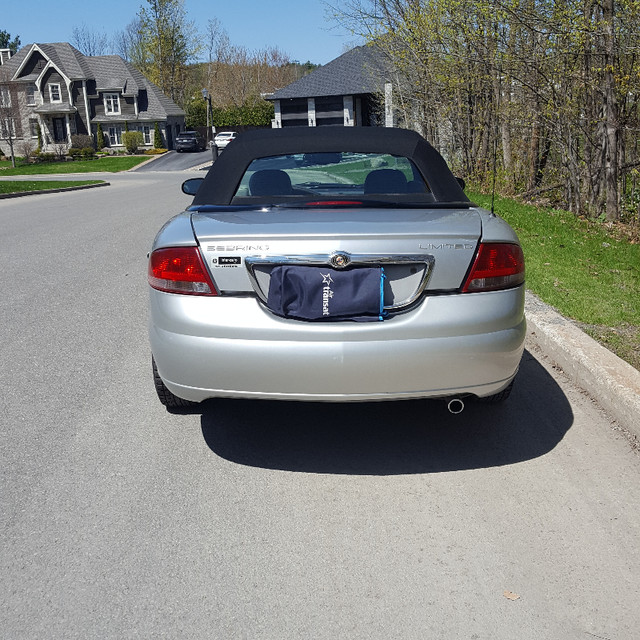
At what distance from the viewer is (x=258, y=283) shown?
3688mm

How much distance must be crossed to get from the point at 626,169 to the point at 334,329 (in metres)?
10.5

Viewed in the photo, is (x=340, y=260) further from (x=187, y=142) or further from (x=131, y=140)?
(x=131, y=140)

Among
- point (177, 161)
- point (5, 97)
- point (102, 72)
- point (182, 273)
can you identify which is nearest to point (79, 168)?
point (177, 161)

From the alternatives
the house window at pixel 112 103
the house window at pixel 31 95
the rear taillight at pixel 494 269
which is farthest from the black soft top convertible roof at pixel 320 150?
the house window at pixel 31 95

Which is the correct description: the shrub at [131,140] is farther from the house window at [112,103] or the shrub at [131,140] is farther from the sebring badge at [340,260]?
the sebring badge at [340,260]

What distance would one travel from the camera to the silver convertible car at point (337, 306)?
11.8ft


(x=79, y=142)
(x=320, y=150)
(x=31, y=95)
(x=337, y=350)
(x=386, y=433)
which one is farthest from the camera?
(x=31, y=95)

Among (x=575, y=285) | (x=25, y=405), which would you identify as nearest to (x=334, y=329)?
(x=25, y=405)

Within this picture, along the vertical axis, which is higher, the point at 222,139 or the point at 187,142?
the point at 222,139

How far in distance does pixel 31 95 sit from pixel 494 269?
74695 millimetres

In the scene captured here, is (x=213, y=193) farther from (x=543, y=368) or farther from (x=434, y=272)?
(x=543, y=368)

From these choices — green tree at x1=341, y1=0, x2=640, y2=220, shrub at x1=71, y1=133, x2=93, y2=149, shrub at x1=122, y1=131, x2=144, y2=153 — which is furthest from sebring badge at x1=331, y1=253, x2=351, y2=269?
shrub at x1=71, y1=133, x2=93, y2=149

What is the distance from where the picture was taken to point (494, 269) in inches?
150

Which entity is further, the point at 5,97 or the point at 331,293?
the point at 5,97
